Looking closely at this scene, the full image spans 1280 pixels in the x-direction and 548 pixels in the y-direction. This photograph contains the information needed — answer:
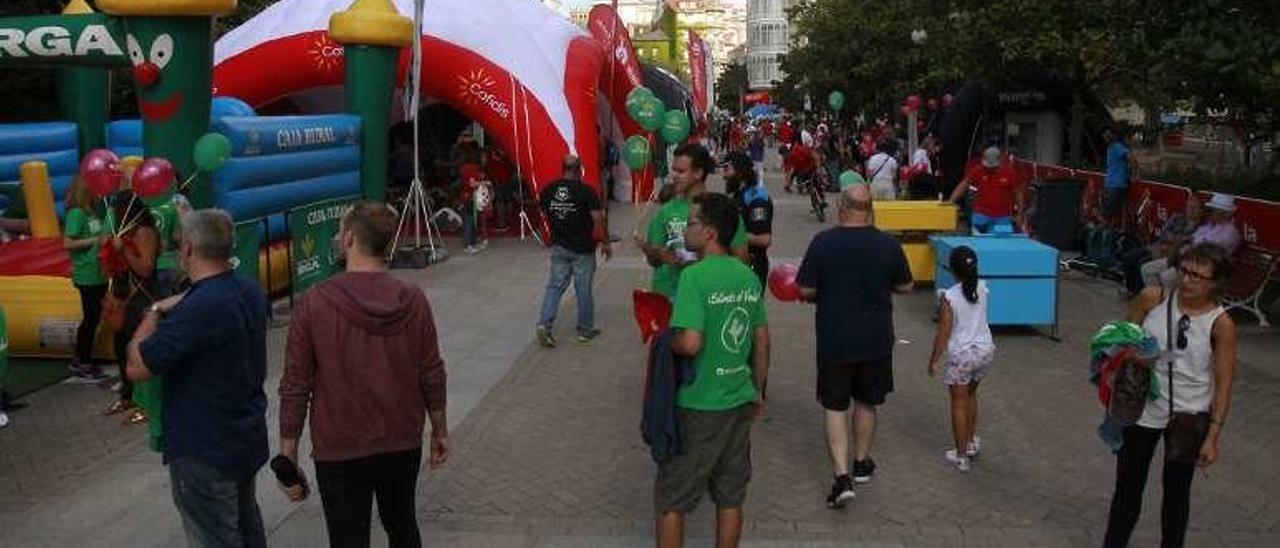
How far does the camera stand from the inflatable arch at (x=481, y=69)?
1630cm

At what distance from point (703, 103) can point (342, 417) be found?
36756mm

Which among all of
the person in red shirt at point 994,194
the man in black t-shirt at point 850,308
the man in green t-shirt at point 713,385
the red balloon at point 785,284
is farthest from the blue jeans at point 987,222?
the man in green t-shirt at point 713,385

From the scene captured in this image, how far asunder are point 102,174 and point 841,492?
16.6 feet

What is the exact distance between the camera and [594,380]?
869 cm

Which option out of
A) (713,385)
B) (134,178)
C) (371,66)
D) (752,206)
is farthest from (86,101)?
(713,385)

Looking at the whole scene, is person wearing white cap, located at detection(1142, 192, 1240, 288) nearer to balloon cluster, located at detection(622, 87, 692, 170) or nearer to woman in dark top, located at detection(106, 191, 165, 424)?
balloon cluster, located at detection(622, 87, 692, 170)

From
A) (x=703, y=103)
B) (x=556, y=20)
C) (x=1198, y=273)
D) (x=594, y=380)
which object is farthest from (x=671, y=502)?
(x=703, y=103)

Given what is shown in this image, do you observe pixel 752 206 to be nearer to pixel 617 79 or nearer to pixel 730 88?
pixel 617 79

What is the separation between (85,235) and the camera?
805 cm

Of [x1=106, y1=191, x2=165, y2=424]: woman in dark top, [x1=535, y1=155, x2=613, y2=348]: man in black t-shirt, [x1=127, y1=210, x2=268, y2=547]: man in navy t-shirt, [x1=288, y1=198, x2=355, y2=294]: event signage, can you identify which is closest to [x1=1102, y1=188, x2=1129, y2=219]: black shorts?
[x1=535, y1=155, x2=613, y2=348]: man in black t-shirt

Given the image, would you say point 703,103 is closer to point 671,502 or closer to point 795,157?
point 795,157

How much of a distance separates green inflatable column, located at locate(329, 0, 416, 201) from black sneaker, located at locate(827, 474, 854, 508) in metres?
9.86

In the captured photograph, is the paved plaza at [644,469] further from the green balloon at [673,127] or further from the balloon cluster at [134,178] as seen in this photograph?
the green balloon at [673,127]

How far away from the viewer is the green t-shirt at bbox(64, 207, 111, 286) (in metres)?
8.04
